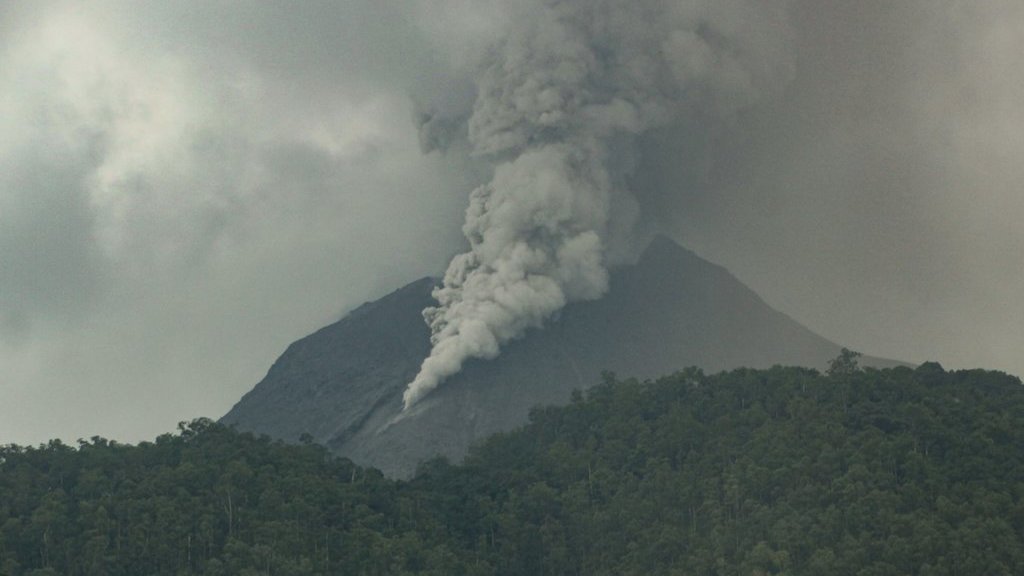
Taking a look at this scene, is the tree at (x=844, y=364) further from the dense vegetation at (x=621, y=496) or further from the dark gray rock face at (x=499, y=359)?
the dark gray rock face at (x=499, y=359)

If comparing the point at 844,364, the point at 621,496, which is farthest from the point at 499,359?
the point at 621,496

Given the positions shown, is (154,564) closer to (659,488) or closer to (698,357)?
(659,488)

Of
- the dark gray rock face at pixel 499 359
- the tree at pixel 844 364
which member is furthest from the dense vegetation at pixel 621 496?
the dark gray rock face at pixel 499 359

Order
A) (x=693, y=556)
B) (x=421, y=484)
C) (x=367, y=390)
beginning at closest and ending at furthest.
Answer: (x=693, y=556)
(x=421, y=484)
(x=367, y=390)

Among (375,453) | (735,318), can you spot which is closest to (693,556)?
(375,453)

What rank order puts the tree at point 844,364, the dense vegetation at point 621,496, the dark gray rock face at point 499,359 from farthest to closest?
the dark gray rock face at point 499,359 → the tree at point 844,364 → the dense vegetation at point 621,496

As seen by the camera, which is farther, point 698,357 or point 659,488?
point 698,357

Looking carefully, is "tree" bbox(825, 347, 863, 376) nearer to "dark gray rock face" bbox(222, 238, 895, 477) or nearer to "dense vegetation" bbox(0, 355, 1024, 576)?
"dense vegetation" bbox(0, 355, 1024, 576)
